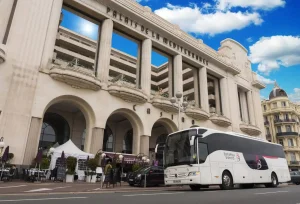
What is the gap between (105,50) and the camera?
81.8ft

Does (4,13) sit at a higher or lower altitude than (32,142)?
higher

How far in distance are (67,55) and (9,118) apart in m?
22.0

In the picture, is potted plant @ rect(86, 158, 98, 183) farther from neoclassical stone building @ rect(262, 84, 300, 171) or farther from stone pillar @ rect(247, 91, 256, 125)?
neoclassical stone building @ rect(262, 84, 300, 171)

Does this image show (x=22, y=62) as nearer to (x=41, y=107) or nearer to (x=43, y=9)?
(x=41, y=107)

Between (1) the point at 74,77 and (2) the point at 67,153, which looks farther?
(1) the point at 74,77

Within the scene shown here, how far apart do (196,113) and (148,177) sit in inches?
616

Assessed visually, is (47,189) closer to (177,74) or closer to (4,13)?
(4,13)

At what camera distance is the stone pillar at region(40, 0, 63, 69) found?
20.5 metres

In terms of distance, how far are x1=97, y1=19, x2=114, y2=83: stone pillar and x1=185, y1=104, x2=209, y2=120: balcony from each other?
38.2 feet

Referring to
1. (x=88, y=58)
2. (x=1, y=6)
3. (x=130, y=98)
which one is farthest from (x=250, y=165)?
→ (x=88, y=58)

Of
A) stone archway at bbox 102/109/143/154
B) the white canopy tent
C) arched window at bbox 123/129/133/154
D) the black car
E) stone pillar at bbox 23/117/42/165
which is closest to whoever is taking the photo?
the black car

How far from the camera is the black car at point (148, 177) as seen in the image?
1560 centimetres

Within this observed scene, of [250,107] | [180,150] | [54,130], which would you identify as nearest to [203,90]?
[250,107]

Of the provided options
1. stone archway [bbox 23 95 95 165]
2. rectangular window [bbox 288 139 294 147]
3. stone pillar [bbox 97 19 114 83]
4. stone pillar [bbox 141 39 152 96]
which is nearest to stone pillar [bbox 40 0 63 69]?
stone archway [bbox 23 95 95 165]
